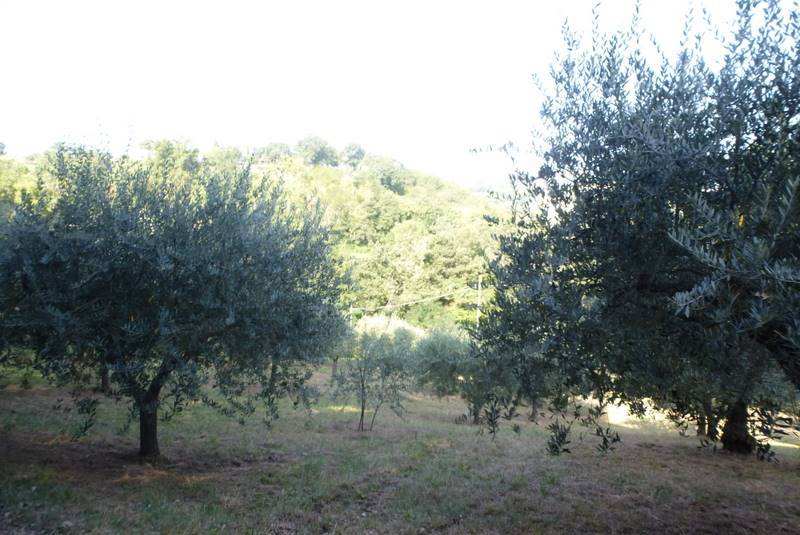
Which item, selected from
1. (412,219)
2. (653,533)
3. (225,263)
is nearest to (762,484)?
(653,533)

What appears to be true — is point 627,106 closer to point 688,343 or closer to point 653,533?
point 688,343

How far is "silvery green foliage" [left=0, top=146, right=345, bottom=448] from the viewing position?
841cm

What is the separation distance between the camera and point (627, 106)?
21.4 feet

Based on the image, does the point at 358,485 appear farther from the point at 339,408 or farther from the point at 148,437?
the point at 339,408

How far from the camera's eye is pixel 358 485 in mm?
11375

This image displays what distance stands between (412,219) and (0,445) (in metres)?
67.8

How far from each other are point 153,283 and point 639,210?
7.50 metres

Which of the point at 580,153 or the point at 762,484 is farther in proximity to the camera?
the point at 762,484

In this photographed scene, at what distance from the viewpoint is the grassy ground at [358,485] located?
8641mm

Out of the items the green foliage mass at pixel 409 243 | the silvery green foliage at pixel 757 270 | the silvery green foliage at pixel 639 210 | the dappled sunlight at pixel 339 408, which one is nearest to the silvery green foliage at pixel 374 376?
the dappled sunlight at pixel 339 408

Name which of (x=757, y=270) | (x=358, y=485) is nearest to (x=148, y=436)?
(x=358, y=485)

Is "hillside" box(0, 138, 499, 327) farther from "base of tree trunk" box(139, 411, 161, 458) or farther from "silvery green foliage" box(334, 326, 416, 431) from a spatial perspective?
"base of tree trunk" box(139, 411, 161, 458)

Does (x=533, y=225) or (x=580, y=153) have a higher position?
(x=580, y=153)

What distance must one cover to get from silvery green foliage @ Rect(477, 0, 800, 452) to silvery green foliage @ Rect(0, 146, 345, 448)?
4.56 meters
